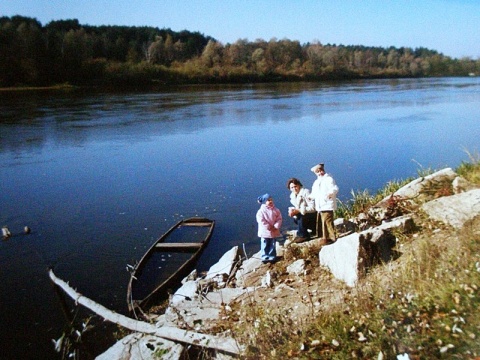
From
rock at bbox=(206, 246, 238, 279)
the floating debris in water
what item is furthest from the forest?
rock at bbox=(206, 246, 238, 279)

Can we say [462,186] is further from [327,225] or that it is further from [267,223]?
[267,223]

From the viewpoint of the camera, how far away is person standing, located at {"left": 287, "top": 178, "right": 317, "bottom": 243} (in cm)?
870

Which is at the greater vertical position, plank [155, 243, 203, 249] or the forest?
the forest

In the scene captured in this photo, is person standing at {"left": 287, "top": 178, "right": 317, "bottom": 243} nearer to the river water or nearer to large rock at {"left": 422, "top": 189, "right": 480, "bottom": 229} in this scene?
large rock at {"left": 422, "top": 189, "right": 480, "bottom": 229}

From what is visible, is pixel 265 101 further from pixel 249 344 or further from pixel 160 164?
pixel 249 344

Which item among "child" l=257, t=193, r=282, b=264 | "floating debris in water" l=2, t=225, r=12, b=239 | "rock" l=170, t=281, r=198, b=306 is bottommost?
"floating debris in water" l=2, t=225, r=12, b=239

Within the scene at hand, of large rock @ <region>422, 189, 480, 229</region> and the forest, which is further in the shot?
the forest

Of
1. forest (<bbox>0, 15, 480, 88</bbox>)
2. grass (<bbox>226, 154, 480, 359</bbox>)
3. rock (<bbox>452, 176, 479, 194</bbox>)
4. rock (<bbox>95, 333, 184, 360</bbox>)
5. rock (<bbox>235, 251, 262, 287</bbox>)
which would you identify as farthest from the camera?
forest (<bbox>0, 15, 480, 88</bbox>)

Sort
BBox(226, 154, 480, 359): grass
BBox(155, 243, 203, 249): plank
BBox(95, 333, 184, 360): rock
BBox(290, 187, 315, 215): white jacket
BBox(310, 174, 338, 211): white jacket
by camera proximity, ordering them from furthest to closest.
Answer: BBox(155, 243, 203, 249): plank → BBox(290, 187, 315, 215): white jacket → BBox(310, 174, 338, 211): white jacket → BBox(95, 333, 184, 360): rock → BBox(226, 154, 480, 359): grass

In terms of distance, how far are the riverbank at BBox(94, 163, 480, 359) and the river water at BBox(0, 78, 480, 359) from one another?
3.25m

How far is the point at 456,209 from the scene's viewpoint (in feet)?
22.8

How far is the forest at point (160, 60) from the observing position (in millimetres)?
64688

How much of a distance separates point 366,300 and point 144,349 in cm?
337

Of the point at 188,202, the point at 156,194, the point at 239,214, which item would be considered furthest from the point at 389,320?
the point at 156,194
